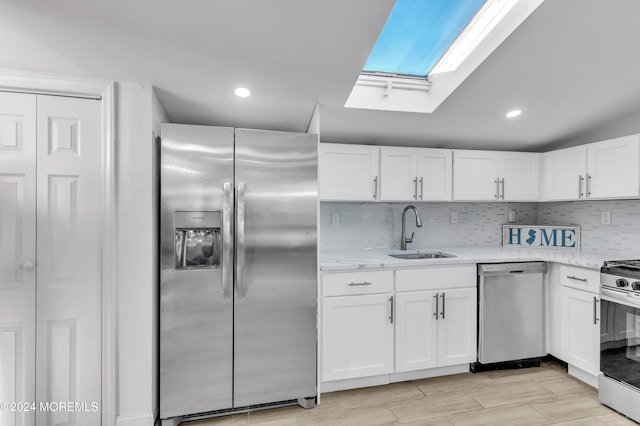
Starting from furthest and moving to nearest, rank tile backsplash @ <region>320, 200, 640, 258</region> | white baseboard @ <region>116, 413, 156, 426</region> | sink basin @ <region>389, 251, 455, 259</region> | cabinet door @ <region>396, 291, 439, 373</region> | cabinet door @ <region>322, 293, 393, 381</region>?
sink basin @ <region>389, 251, 455, 259</region> → tile backsplash @ <region>320, 200, 640, 258</region> → cabinet door @ <region>396, 291, 439, 373</region> → cabinet door @ <region>322, 293, 393, 381</region> → white baseboard @ <region>116, 413, 156, 426</region>

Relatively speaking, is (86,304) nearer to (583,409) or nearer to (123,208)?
(123,208)

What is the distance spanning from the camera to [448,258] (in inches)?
100.0

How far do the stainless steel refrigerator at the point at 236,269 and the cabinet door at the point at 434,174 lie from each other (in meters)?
1.22

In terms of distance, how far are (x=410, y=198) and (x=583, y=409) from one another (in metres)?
1.90

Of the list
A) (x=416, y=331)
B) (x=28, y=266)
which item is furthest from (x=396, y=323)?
(x=28, y=266)

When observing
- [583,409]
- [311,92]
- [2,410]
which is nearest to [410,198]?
[311,92]

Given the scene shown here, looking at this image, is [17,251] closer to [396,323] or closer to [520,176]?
[396,323]

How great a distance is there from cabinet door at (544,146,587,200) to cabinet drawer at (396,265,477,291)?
1.28 metres

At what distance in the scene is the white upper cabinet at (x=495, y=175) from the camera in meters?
2.95

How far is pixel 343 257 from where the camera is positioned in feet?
8.52

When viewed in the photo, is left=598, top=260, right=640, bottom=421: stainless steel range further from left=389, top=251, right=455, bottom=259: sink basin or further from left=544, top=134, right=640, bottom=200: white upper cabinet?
left=389, top=251, right=455, bottom=259: sink basin

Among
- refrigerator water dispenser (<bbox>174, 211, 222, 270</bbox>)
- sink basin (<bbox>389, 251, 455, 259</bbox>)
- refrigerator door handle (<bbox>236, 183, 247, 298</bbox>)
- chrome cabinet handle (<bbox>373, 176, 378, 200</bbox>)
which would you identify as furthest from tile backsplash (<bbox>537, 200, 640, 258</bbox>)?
refrigerator water dispenser (<bbox>174, 211, 222, 270</bbox>)

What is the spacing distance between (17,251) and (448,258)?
287 centimetres

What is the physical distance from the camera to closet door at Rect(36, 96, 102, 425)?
1.72 metres
